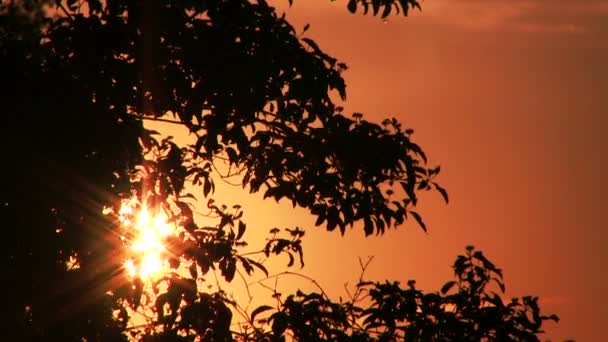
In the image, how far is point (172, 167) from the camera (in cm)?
930

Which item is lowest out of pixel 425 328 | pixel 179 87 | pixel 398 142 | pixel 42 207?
pixel 425 328

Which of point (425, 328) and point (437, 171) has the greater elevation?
point (437, 171)

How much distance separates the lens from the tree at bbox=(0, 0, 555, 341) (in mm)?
8039

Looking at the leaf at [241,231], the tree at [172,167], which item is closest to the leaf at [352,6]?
the tree at [172,167]

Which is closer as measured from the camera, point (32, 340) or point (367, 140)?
point (32, 340)

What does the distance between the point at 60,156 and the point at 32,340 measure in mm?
1606

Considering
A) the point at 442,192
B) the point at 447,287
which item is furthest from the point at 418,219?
the point at 447,287

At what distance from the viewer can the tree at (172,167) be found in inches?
316

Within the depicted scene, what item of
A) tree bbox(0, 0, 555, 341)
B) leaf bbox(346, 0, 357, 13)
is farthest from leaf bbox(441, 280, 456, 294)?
leaf bbox(346, 0, 357, 13)

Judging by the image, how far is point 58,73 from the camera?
838cm

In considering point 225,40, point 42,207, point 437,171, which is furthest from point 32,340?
point 437,171

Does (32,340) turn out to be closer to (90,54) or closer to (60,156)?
(60,156)

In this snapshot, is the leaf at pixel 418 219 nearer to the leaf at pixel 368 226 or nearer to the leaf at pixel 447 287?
the leaf at pixel 368 226

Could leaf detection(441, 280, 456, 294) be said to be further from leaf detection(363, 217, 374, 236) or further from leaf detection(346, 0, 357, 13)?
leaf detection(346, 0, 357, 13)
